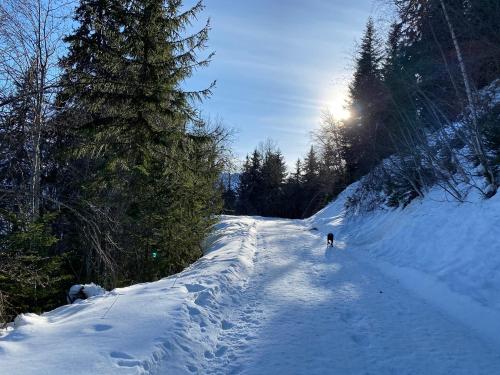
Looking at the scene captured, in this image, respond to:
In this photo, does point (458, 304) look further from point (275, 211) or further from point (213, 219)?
point (275, 211)

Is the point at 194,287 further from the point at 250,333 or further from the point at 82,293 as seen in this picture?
the point at 82,293

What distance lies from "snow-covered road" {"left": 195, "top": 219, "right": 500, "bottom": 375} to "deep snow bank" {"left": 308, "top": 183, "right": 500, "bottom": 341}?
1.57 ft

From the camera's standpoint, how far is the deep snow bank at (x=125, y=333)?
410 cm

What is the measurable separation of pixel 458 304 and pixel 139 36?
11.2m

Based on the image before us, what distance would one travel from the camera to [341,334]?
5.61m

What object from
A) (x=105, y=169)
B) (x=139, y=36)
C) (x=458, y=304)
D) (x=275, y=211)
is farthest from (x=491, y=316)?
(x=275, y=211)

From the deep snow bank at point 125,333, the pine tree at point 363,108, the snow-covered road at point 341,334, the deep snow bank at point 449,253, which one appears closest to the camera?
the deep snow bank at point 125,333

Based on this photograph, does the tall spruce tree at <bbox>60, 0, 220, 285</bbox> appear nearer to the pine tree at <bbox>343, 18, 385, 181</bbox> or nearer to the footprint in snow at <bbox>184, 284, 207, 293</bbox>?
the footprint in snow at <bbox>184, 284, 207, 293</bbox>

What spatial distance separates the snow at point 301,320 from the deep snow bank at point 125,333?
0.02m

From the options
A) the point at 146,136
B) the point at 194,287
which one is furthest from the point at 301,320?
the point at 146,136

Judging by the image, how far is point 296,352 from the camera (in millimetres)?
4969

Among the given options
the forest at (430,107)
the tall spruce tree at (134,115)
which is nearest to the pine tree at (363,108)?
the forest at (430,107)

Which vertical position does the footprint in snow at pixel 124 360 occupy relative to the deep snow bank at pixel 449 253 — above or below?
below

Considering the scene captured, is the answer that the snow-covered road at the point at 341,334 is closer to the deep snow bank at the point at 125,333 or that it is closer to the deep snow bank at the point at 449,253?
the deep snow bank at the point at 125,333
